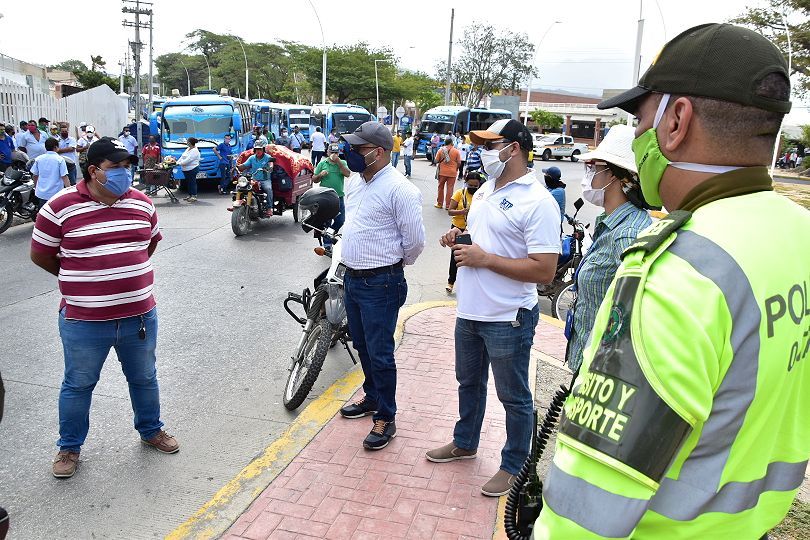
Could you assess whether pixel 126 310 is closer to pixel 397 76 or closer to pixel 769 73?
pixel 769 73

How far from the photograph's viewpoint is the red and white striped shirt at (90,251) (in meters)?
3.70

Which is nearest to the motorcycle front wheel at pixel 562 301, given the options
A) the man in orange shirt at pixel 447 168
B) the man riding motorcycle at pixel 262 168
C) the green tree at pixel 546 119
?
the man riding motorcycle at pixel 262 168

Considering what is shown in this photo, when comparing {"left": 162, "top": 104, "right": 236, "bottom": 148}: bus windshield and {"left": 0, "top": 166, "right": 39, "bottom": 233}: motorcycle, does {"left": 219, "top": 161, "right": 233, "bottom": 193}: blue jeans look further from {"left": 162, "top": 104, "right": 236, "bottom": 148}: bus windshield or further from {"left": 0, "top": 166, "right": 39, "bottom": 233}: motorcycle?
{"left": 0, "top": 166, "right": 39, "bottom": 233}: motorcycle

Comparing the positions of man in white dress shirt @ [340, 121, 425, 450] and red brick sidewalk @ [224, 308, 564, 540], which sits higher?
man in white dress shirt @ [340, 121, 425, 450]

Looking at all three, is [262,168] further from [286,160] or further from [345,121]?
[345,121]

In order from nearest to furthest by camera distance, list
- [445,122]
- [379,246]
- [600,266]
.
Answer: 1. [600,266]
2. [379,246]
3. [445,122]

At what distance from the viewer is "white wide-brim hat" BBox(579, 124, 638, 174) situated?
312cm

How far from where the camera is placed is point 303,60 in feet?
179

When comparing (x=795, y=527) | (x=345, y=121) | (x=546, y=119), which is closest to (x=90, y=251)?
(x=795, y=527)

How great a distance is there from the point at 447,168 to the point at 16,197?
8823 millimetres

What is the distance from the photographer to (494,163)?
356 centimetres

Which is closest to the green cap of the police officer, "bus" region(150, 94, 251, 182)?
the police officer

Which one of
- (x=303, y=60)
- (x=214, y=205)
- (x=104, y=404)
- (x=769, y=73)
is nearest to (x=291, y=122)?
(x=303, y=60)

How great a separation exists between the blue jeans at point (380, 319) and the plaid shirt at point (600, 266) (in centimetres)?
134
